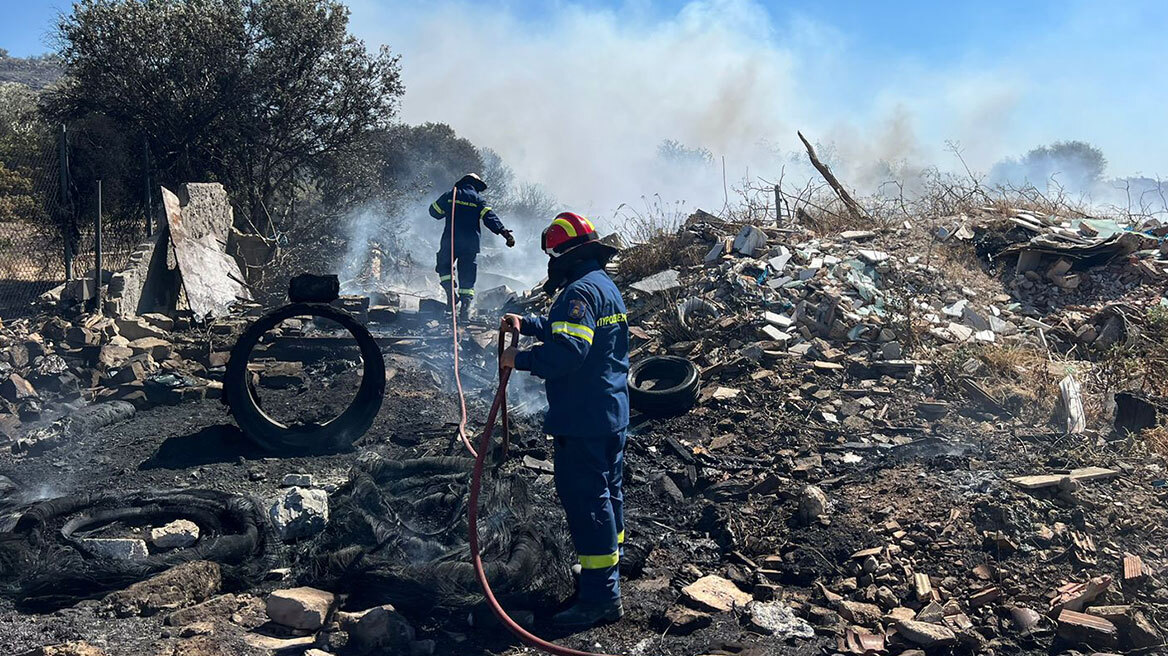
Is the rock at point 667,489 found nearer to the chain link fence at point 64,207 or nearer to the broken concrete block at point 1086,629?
the broken concrete block at point 1086,629

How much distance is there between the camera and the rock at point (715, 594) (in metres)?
3.98

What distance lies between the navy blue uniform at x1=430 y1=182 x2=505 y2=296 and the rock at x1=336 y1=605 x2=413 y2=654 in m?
6.38

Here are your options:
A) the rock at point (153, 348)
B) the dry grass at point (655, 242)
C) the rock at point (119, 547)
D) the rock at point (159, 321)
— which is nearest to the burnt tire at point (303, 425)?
the rock at point (119, 547)

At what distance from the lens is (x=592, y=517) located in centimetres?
387

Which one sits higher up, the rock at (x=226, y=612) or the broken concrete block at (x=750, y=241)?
the broken concrete block at (x=750, y=241)

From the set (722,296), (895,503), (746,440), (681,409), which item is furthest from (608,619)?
(722,296)

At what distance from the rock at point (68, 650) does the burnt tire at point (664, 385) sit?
4.25 metres

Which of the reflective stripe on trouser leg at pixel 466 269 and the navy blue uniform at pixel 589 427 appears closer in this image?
the navy blue uniform at pixel 589 427

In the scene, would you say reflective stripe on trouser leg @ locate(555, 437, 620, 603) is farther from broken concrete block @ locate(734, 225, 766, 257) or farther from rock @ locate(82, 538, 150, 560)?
broken concrete block @ locate(734, 225, 766, 257)

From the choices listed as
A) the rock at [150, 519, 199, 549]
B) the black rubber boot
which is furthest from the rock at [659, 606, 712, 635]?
the rock at [150, 519, 199, 549]

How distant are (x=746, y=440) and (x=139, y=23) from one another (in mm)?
12405

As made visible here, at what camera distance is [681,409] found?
7.10 meters

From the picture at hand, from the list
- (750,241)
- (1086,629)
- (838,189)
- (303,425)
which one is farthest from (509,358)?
(838,189)

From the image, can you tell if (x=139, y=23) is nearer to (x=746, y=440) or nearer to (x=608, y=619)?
(x=746, y=440)
